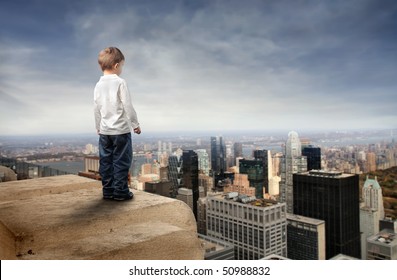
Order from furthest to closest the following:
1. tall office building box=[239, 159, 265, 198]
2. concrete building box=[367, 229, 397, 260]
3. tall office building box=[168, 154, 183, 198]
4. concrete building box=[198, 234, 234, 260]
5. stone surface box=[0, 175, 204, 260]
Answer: tall office building box=[239, 159, 265, 198], tall office building box=[168, 154, 183, 198], concrete building box=[198, 234, 234, 260], concrete building box=[367, 229, 397, 260], stone surface box=[0, 175, 204, 260]

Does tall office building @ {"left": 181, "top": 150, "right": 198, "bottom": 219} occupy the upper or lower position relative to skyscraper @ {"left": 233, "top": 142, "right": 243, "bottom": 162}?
lower

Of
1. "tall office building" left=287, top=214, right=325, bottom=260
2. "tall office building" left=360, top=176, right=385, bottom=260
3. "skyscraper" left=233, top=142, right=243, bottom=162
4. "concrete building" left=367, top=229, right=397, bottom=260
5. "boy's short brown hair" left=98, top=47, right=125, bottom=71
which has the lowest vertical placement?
"tall office building" left=287, top=214, right=325, bottom=260

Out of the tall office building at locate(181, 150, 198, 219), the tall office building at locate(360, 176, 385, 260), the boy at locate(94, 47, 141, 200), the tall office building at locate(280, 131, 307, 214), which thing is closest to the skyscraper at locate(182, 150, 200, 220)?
the tall office building at locate(181, 150, 198, 219)

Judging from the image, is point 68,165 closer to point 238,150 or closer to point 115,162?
point 115,162

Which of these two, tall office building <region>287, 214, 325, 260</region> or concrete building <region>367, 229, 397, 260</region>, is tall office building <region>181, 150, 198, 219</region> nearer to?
tall office building <region>287, 214, 325, 260</region>

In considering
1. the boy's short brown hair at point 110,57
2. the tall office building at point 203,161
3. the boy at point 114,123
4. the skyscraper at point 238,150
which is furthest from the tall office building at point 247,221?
the boy's short brown hair at point 110,57

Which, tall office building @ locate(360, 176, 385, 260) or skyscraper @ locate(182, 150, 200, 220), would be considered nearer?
tall office building @ locate(360, 176, 385, 260)
